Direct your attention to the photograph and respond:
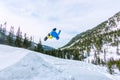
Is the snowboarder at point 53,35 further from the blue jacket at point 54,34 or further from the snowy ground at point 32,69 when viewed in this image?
the snowy ground at point 32,69

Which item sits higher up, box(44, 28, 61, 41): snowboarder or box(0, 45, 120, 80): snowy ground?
box(44, 28, 61, 41): snowboarder

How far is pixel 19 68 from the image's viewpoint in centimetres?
1470

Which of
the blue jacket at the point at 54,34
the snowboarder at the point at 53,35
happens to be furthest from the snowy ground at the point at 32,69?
the blue jacket at the point at 54,34

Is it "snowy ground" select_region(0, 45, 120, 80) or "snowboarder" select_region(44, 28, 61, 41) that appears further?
"snowboarder" select_region(44, 28, 61, 41)

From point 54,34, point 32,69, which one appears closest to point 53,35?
point 54,34

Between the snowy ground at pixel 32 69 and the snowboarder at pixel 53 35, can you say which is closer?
the snowy ground at pixel 32 69

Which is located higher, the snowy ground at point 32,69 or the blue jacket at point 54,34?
the blue jacket at point 54,34

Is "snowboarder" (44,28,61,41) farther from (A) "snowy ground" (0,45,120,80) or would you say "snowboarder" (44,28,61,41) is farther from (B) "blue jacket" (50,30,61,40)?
(A) "snowy ground" (0,45,120,80)

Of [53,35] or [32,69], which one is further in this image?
[53,35]

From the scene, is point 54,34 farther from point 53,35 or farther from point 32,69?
point 32,69

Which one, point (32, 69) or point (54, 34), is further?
point (54, 34)

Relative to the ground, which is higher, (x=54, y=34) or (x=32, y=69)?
(x=54, y=34)

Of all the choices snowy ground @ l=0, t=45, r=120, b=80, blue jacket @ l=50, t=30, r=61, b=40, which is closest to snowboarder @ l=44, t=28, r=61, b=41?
blue jacket @ l=50, t=30, r=61, b=40

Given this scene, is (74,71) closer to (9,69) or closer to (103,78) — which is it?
(103,78)
